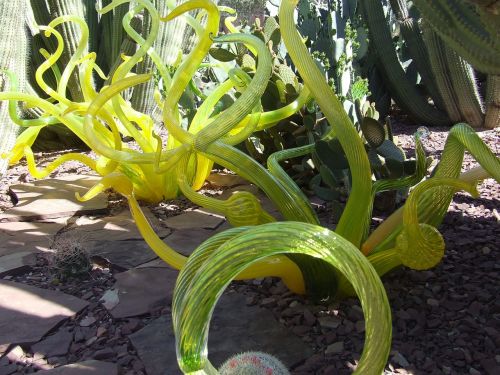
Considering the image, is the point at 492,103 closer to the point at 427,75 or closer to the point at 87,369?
the point at 427,75

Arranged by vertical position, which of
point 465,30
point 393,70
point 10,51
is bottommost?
point 393,70

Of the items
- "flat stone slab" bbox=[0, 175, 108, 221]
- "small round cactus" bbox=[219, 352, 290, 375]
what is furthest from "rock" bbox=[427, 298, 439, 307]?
"flat stone slab" bbox=[0, 175, 108, 221]

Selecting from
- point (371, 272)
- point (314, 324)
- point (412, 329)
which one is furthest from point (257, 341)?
point (371, 272)

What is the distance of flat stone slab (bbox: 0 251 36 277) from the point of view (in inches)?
97.9

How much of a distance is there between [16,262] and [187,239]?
79 centimetres

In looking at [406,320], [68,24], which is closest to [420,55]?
[68,24]

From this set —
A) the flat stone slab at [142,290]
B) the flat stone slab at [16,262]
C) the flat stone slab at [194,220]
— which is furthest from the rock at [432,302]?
the flat stone slab at [16,262]

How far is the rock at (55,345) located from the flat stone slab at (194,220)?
110cm

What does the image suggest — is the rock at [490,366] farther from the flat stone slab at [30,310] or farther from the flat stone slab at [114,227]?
the flat stone slab at [114,227]

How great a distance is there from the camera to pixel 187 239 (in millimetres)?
2766

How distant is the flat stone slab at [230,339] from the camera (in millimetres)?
1680

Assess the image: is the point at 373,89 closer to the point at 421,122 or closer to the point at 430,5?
the point at 421,122

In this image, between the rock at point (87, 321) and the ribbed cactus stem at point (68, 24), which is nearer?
the rock at point (87, 321)

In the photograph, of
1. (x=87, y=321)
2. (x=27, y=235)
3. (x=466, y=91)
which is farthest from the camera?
(x=466, y=91)
